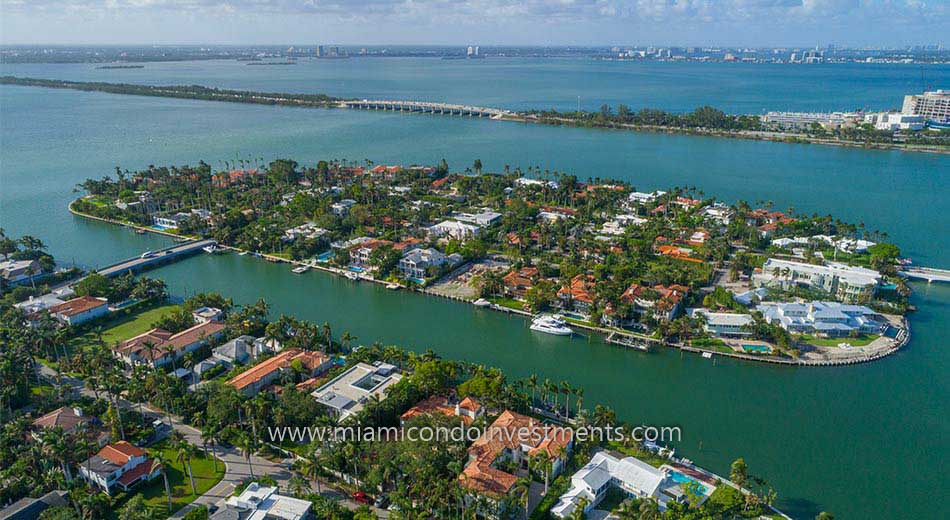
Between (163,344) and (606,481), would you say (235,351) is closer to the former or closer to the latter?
(163,344)

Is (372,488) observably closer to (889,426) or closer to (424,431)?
(424,431)

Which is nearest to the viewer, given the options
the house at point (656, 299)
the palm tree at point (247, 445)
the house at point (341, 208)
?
the palm tree at point (247, 445)

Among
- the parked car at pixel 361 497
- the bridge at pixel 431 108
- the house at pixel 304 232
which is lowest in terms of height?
the parked car at pixel 361 497

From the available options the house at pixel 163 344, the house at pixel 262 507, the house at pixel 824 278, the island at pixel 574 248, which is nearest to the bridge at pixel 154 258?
the island at pixel 574 248

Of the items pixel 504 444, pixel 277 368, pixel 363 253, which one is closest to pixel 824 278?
pixel 504 444

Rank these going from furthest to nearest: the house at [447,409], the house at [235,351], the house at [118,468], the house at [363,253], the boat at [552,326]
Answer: the house at [363,253] → the boat at [552,326] → the house at [235,351] → the house at [447,409] → the house at [118,468]

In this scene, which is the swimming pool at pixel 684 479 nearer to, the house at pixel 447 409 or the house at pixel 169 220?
the house at pixel 447 409

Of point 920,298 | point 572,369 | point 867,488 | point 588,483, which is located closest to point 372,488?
point 588,483
